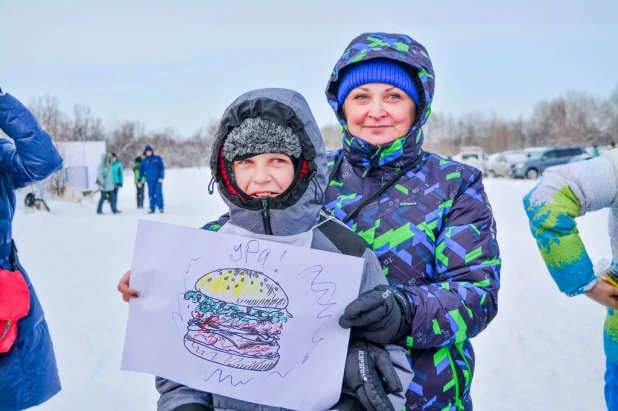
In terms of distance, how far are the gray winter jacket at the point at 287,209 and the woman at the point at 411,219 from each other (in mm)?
125

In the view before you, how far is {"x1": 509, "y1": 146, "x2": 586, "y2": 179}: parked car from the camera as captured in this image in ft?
98.3

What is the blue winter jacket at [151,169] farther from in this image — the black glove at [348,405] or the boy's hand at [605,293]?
the black glove at [348,405]

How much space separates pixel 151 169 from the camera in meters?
15.9

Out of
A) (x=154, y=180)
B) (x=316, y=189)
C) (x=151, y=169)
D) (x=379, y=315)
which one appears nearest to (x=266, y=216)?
(x=316, y=189)

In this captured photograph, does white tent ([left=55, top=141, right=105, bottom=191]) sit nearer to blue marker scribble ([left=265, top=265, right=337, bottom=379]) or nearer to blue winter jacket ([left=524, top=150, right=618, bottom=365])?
blue winter jacket ([left=524, top=150, right=618, bottom=365])

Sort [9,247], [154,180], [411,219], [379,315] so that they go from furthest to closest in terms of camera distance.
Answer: [154,180] < [9,247] < [411,219] < [379,315]

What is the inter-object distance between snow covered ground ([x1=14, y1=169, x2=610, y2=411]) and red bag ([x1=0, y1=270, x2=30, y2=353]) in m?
1.81

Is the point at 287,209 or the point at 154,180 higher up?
the point at 287,209

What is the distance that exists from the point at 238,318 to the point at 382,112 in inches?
32.1

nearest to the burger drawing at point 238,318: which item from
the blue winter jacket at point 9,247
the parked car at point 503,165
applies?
the blue winter jacket at point 9,247

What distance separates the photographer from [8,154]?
8.73ft

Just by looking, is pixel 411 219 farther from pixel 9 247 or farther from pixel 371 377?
pixel 9 247

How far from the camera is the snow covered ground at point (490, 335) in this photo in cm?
429

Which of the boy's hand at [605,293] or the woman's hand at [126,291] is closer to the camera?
the woman's hand at [126,291]
